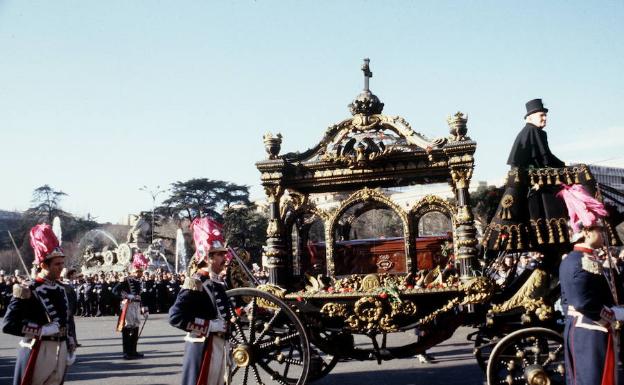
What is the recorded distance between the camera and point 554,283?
5.83 metres

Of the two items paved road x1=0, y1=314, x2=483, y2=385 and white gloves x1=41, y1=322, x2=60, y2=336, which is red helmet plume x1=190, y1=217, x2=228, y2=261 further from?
paved road x1=0, y1=314, x2=483, y2=385

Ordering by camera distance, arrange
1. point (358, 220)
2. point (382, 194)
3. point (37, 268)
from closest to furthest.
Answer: point (37, 268) → point (382, 194) → point (358, 220)

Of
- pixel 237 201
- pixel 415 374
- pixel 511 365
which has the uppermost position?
pixel 237 201

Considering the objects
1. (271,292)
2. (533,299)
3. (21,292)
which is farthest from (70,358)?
(533,299)

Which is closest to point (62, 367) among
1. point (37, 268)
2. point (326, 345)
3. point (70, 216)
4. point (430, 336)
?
point (37, 268)

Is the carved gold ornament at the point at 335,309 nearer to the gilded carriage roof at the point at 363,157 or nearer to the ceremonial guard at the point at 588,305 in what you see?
the gilded carriage roof at the point at 363,157

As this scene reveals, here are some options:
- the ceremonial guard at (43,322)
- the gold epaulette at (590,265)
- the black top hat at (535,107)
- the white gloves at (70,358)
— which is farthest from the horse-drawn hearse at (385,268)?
the ceremonial guard at (43,322)

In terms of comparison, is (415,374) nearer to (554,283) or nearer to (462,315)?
(462,315)

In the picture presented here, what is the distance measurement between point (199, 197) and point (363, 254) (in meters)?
36.5

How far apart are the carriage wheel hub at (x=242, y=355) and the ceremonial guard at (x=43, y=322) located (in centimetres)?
162

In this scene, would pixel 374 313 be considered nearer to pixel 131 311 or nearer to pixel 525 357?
pixel 525 357

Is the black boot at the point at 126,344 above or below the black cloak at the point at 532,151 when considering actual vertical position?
below

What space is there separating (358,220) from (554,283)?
3499 millimetres

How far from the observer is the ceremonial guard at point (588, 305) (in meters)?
4.04
